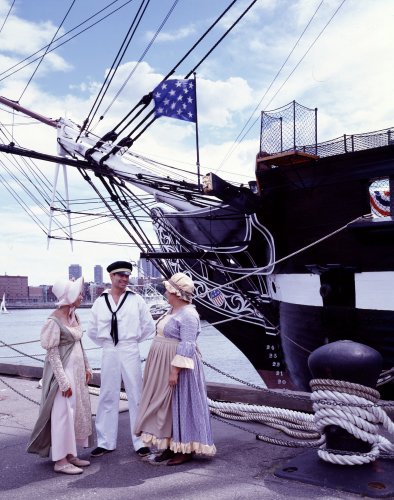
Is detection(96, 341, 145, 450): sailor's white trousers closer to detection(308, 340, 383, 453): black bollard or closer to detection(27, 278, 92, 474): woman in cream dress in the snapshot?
detection(27, 278, 92, 474): woman in cream dress

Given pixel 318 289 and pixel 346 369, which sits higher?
pixel 318 289

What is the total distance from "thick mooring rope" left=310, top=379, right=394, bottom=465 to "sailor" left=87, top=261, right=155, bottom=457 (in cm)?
146

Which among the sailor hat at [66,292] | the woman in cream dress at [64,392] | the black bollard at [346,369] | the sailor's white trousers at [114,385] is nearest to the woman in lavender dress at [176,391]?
the sailor's white trousers at [114,385]

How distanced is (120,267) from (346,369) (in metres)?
1.95

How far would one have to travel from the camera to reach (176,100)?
34.2 feet

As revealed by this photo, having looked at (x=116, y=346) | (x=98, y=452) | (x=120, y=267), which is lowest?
(x=98, y=452)

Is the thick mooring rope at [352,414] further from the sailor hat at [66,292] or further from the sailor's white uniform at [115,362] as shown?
the sailor hat at [66,292]

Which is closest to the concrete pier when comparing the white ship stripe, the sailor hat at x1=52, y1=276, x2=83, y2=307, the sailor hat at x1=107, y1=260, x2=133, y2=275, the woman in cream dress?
the woman in cream dress

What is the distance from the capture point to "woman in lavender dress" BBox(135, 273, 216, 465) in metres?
3.97

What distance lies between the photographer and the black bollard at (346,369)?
362 cm

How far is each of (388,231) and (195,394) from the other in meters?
4.27

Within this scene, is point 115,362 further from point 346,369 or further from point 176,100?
point 176,100

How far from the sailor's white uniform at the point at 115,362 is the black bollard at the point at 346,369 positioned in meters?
1.50

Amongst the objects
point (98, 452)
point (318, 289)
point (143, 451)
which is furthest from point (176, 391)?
point (318, 289)
